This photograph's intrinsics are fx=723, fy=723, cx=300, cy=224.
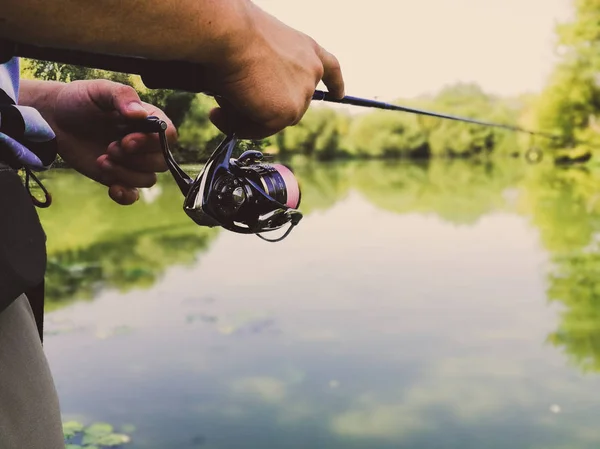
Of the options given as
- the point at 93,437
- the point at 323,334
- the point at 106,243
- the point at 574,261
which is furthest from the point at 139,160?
the point at 574,261

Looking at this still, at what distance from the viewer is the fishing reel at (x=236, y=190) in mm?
960

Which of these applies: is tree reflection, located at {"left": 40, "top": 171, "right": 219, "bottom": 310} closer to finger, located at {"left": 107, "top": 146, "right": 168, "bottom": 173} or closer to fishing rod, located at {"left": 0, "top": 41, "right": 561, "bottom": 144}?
finger, located at {"left": 107, "top": 146, "right": 168, "bottom": 173}

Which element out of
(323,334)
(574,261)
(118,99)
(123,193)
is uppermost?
(574,261)

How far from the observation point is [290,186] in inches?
43.1

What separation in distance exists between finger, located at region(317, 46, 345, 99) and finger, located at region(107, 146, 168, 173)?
273 mm

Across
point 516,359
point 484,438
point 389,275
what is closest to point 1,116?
point 484,438

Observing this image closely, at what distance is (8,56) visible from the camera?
2.41 feet

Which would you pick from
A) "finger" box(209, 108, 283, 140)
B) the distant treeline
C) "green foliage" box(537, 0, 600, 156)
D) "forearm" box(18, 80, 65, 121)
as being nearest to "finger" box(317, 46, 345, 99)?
"finger" box(209, 108, 283, 140)

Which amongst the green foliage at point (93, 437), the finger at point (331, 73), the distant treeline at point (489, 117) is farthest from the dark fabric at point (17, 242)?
the distant treeline at point (489, 117)

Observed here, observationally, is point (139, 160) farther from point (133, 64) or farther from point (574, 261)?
point (574, 261)

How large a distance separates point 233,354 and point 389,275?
2639mm

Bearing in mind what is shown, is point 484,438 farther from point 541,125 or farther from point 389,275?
point 541,125

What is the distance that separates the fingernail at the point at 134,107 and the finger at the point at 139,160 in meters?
→ 0.07

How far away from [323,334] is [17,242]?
4.35 meters
